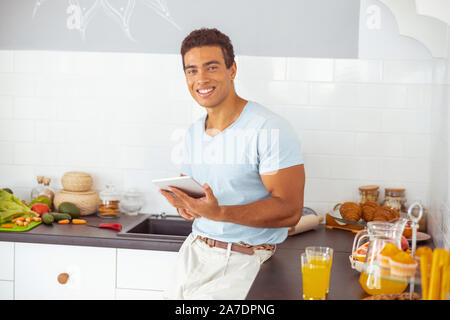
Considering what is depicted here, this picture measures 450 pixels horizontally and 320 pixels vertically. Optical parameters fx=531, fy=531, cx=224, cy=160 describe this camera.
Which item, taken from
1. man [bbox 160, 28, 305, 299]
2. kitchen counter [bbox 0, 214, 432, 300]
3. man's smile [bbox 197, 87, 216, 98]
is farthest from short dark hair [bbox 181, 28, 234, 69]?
kitchen counter [bbox 0, 214, 432, 300]

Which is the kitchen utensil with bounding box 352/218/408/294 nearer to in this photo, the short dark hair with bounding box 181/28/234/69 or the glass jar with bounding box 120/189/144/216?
the short dark hair with bounding box 181/28/234/69

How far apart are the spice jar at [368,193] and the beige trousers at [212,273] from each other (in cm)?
85

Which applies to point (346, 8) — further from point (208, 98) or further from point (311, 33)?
point (208, 98)

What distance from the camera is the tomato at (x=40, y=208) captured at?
2520 millimetres

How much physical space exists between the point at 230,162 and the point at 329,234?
810mm

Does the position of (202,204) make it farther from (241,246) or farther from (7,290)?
(7,290)

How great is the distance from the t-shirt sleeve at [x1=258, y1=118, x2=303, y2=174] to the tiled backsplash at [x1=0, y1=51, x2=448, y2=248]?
0.87 meters

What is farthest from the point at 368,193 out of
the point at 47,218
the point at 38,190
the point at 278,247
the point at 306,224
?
the point at 38,190

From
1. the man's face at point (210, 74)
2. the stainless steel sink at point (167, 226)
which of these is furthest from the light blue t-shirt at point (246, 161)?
the stainless steel sink at point (167, 226)

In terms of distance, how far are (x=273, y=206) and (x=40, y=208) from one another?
1.34 metres

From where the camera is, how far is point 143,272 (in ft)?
7.42

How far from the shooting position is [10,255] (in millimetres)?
2342

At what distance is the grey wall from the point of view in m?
2.55
